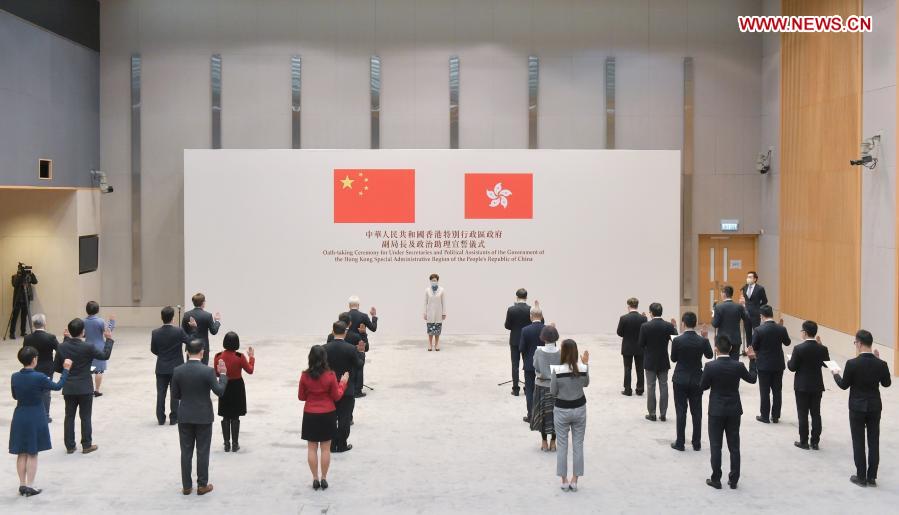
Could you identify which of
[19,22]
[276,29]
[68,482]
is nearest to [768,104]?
[276,29]

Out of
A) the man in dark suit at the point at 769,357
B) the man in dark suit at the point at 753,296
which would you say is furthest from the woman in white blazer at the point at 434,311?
the man in dark suit at the point at 769,357

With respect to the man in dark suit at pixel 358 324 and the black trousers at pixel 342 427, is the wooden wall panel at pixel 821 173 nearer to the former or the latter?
the man in dark suit at pixel 358 324

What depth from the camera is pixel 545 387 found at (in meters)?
8.64

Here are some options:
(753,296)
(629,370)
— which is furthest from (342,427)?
(753,296)

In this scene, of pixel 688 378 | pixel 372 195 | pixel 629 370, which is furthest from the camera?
pixel 372 195

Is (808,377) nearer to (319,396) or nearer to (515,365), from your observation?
(515,365)

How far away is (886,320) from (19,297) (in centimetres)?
1460

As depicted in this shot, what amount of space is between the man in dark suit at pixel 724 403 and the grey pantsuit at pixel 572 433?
3.53ft

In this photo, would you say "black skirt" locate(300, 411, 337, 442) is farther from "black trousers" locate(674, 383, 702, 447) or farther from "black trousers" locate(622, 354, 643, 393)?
"black trousers" locate(622, 354, 643, 393)

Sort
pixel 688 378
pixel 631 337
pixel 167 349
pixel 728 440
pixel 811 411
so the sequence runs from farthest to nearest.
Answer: pixel 631 337, pixel 167 349, pixel 811 411, pixel 688 378, pixel 728 440

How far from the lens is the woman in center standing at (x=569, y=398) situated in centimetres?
742

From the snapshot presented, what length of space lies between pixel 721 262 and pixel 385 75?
781cm

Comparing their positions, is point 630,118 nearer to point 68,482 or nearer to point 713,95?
point 713,95

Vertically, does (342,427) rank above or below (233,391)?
below
